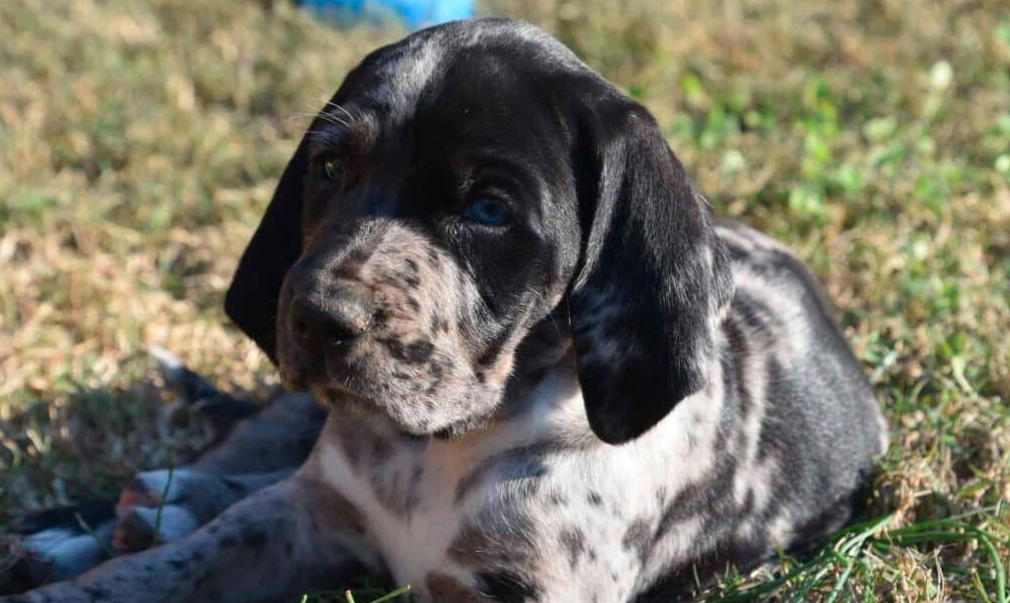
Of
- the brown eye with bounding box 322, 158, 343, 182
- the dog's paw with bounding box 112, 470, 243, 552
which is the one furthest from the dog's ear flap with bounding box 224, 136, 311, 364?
the dog's paw with bounding box 112, 470, 243, 552

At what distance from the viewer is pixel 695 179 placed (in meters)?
6.99

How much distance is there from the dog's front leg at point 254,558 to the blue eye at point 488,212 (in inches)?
43.3

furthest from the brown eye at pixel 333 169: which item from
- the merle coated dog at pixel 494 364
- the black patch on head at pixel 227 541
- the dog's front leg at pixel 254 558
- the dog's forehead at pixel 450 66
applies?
the black patch on head at pixel 227 541

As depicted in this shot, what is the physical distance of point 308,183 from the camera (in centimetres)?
405

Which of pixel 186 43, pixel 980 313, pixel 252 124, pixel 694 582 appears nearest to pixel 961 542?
pixel 694 582

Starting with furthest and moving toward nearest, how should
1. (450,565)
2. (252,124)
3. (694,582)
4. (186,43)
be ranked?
1. (186,43)
2. (252,124)
3. (694,582)
4. (450,565)

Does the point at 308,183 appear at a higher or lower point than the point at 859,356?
higher

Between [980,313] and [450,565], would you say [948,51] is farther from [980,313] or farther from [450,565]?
[450,565]

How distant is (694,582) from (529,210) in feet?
4.44

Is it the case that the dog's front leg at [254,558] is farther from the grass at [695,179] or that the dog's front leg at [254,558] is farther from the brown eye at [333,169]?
the brown eye at [333,169]

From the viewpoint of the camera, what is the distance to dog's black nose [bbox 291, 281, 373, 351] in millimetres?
3377

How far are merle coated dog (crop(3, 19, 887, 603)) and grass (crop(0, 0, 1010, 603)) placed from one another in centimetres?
46

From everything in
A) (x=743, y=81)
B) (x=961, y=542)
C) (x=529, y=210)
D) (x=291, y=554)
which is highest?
(x=529, y=210)

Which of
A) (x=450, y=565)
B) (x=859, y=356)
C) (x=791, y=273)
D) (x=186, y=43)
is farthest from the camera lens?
(x=186, y=43)
